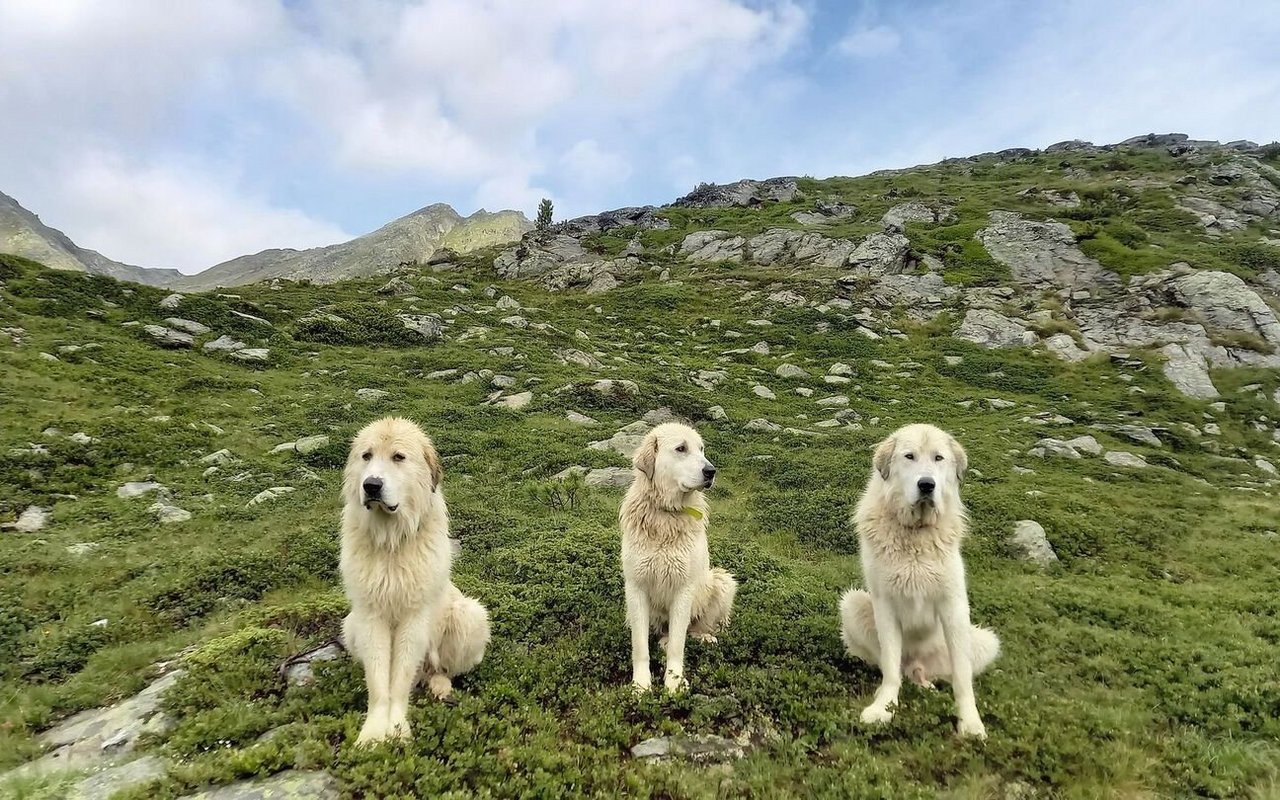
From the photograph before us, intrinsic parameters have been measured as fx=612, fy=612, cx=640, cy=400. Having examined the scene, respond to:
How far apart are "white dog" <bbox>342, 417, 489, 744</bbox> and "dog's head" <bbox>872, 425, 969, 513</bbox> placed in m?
4.99

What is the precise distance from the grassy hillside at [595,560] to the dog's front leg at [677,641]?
1.06ft

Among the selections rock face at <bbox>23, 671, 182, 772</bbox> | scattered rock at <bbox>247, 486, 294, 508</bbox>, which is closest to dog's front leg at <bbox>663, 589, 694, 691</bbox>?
rock face at <bbox>23, 671, 182, 772</bbox>

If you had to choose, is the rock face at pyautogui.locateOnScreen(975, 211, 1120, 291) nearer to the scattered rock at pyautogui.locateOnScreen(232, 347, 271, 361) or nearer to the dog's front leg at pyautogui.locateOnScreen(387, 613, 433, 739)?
the scattered rock at pyautogui.locateOnScreen(232, 347, 271, 361)

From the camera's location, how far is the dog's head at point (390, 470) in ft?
19.4

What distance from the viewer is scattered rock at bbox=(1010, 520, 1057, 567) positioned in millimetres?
13352

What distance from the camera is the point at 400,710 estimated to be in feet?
18.6

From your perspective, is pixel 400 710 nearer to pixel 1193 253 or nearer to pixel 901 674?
pixel 901 674

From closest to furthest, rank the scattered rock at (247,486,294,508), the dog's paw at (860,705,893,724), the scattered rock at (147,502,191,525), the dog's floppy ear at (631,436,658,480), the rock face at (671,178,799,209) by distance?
the dog's paw at (860,705,893,724) → the dog's floppy ear at (631,436,658,480) → the scattered rock at (147,502,191,525) → the scattered rock at (247,486,294,508) → the rock face at (671,178,799,209)

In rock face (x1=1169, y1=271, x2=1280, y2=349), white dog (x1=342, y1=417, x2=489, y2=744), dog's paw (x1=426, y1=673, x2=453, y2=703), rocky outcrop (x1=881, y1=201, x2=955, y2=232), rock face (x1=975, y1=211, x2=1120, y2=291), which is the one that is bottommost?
dog's paw (x1=426, y1=673, x2=453, y2=703)

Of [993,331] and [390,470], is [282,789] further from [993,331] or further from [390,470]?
[993,331]

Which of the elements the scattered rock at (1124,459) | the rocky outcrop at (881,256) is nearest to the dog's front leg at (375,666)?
the scattered rock at (1124,459)

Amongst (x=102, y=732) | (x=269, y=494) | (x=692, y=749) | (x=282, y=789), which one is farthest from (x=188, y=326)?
(x=692, y=749)

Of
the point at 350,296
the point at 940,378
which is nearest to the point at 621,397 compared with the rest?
the point at 940,378

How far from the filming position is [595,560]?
36.7ft
